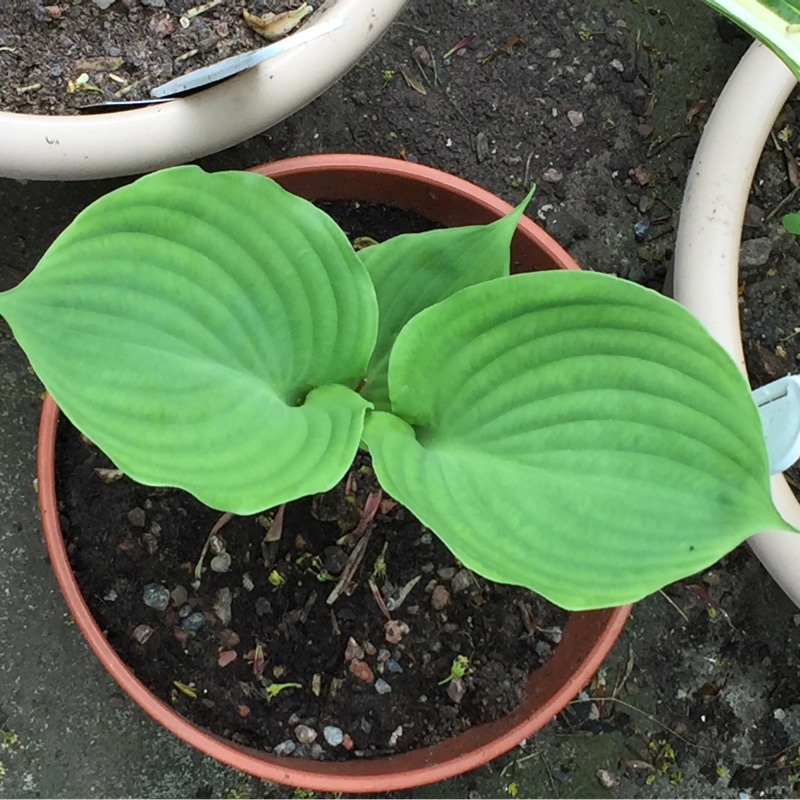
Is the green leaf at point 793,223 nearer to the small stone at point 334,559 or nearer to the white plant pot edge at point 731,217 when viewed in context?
the white plant pot edge at point 731,217

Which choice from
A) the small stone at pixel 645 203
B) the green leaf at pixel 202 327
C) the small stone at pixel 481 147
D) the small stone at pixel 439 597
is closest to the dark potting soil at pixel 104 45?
the small stone at pixel 481 147

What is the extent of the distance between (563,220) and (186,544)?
0.60m

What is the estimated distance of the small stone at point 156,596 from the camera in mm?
884

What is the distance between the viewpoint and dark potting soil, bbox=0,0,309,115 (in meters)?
0.88

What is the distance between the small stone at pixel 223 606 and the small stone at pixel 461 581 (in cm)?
23

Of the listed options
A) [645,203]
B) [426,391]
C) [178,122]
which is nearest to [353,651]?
[426,391]

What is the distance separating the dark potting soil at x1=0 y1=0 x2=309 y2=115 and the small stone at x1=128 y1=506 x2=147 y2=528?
0.41 meters

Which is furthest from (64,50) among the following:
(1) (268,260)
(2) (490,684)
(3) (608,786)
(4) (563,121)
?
(3) (608,786)

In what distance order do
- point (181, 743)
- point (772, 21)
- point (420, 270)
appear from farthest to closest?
point (181, 743) → point (420, 270) → point (772, 21)

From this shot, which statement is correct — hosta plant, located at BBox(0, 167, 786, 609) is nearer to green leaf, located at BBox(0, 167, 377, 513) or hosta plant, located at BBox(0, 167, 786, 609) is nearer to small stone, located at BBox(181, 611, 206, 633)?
green leaf, located at BBox(0, 167, 377, 513)

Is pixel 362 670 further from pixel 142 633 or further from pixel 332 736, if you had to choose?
pixel 142 633

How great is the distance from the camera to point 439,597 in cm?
90

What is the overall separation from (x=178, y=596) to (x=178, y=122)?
0.47m

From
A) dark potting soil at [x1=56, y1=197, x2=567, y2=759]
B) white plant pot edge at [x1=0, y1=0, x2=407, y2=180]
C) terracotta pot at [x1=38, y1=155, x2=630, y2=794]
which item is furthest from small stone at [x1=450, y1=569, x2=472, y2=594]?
white plant pot edge at [x1=0, y1=0, x2=407, y2=180]
